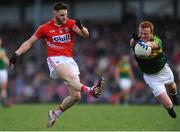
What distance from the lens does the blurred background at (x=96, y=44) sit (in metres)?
30.9

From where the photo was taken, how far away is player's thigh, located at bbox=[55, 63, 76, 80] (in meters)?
15.0

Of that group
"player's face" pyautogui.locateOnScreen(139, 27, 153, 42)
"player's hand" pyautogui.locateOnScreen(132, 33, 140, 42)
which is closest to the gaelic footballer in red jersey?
"player's hand" pyautogui.locateOnScreen(132, 33, 140, 42)

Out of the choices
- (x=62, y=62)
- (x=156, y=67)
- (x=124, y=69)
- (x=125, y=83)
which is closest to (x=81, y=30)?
(x=62, y=62)

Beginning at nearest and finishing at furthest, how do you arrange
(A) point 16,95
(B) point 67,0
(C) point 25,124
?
(C) point 25,124, (A) point 16,95, (B) point 67,0

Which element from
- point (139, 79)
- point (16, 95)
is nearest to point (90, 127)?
point (139, 79)

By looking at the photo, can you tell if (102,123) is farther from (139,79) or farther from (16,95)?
(16,95)

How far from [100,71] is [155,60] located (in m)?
15.9

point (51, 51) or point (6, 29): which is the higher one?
point (51, 51)

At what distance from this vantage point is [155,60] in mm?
15438

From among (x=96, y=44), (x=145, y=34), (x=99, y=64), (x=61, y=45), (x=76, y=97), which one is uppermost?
(x=145, y=34)

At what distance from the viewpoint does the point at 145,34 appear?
1505 cm

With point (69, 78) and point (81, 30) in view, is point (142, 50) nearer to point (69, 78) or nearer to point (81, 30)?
point (81, 30)

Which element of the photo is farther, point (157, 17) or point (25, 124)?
point (157, 17)

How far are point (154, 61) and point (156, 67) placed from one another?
18 centimetres
